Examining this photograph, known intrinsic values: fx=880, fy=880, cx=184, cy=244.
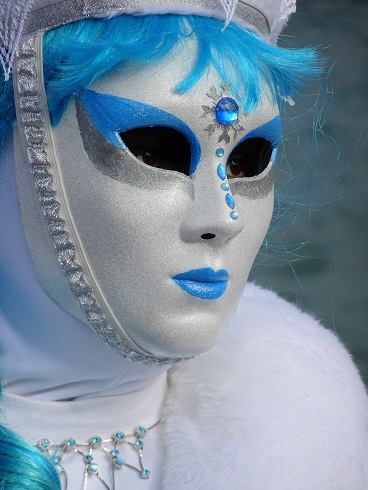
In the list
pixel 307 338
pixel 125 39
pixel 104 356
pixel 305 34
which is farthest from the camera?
pixel 305 34

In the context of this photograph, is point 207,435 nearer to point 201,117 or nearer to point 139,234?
point 139,234

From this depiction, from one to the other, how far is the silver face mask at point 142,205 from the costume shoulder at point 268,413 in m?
0.19

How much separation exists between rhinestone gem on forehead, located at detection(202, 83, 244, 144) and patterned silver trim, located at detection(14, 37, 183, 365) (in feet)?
0.74

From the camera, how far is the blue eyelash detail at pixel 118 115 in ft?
3.85

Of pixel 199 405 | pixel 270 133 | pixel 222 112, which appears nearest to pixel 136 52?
pixel 222 112

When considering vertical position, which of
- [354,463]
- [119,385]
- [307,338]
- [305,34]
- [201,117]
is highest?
[305,34]

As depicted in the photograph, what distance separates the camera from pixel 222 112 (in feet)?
3.96

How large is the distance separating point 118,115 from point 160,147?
8 centimetres

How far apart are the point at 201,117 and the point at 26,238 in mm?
300

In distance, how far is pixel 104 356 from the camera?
1.32 m

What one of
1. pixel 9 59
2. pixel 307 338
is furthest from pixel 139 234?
pixel 307 338

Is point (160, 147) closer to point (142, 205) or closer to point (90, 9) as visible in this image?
point (142, 205)

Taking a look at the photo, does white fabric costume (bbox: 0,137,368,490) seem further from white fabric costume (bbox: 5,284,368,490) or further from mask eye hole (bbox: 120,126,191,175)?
mask eye hole (bbox: 120,126,191,175)

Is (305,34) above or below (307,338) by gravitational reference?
above
